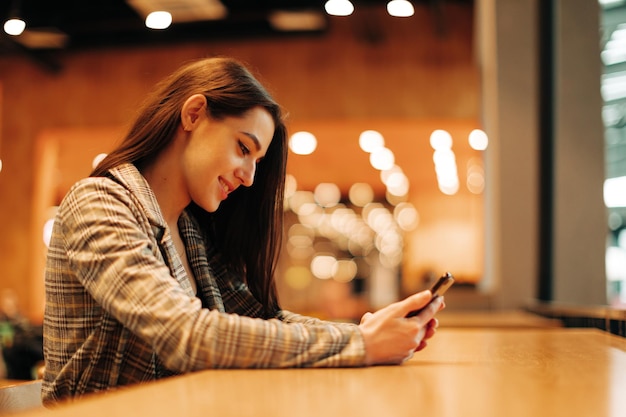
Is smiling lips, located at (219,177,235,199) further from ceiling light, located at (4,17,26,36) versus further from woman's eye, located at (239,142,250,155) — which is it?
ceiling light, located at (4,17,26,36)

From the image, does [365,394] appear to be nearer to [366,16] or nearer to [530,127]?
[530,127]

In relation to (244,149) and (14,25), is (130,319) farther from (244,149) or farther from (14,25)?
(14,25)

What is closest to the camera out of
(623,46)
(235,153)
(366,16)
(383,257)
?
(235,153)

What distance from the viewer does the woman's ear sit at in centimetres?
182

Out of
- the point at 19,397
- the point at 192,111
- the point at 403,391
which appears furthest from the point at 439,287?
the point at 19,397

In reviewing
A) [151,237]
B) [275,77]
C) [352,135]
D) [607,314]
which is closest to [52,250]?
[151,237]

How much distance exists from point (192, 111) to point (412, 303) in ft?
2.21

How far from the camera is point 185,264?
203 centimetres

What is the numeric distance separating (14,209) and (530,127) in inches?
287

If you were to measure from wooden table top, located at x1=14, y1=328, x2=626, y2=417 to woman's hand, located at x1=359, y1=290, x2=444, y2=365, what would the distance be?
2cm

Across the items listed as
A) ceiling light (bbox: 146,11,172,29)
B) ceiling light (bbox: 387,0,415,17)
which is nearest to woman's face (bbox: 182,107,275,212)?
ceiling light (bbox: 387,0,415,17)

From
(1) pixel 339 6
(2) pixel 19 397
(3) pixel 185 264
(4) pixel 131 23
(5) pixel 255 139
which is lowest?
(2) pixel 19 397

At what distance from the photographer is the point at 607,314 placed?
2715 millimetres

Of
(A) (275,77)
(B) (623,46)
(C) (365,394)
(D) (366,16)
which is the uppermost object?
(D) (366,16)
